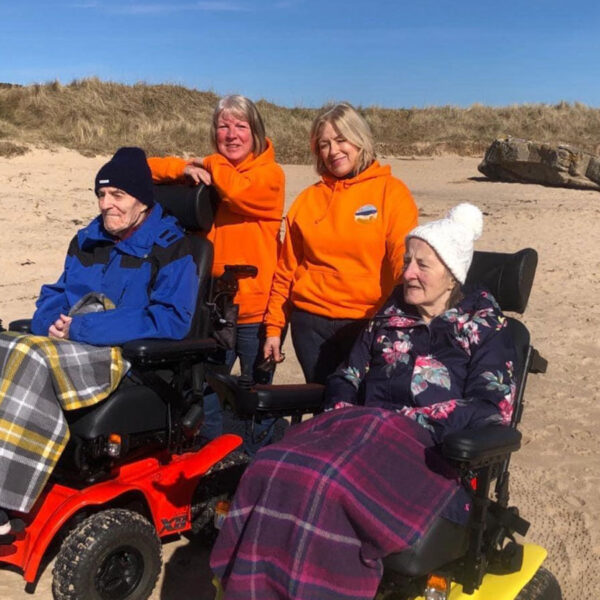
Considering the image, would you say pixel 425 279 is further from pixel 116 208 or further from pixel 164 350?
pixel 116 208

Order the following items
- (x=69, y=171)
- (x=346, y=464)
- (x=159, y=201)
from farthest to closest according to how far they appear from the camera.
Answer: (x=69, y=171) → (x=159, y=201) → (x=346, y=464)

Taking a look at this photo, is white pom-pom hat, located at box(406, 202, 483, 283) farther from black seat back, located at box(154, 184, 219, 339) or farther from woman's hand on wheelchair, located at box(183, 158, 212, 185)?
woman's hand on wheelchair, located at box(183, 158, 212, 185)

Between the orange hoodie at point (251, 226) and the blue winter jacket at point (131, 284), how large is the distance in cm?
26

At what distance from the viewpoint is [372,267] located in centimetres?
336

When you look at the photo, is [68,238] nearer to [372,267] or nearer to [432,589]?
[372,267]

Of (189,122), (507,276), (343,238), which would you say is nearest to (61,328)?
(343,238)

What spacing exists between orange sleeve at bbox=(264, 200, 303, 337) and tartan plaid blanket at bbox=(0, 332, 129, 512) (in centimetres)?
92

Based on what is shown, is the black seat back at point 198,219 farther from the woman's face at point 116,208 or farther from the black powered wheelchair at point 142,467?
the woman's face at point 116,208

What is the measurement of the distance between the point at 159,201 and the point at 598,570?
2.56 meters

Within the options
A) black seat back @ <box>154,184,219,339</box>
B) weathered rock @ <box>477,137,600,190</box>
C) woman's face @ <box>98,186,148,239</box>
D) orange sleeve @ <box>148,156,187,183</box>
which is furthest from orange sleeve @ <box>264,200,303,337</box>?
weathered rock @ <box>477,137,600,190</box>

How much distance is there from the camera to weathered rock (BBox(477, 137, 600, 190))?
16.6 metres

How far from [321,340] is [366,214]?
0.58 meters

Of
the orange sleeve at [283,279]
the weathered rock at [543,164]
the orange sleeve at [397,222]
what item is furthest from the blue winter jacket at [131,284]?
the weathered rock at [543,164]

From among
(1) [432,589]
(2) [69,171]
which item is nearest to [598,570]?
(1) [432,589]
